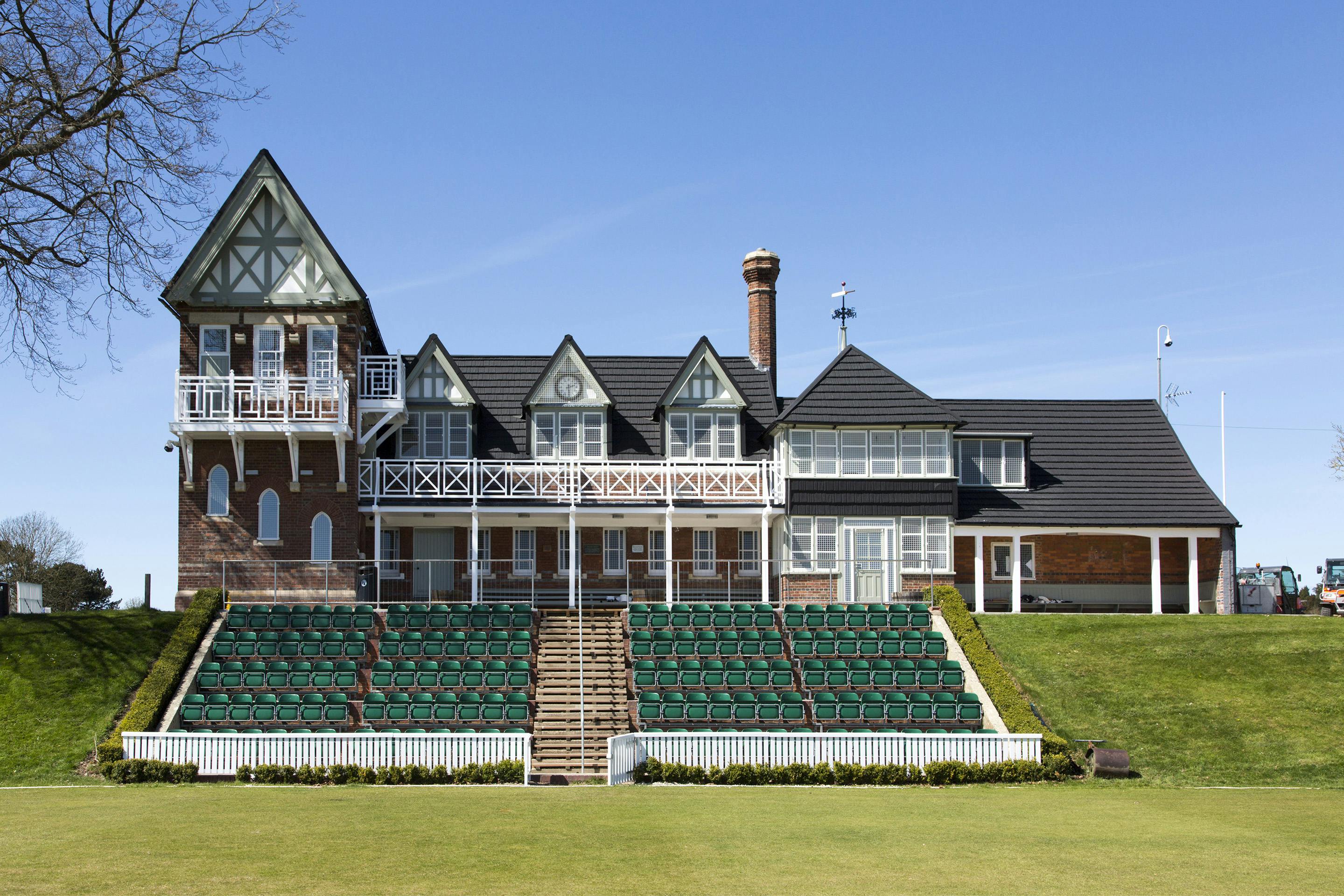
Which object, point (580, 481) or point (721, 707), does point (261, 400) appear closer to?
point (580, 481)

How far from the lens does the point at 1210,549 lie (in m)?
35.7

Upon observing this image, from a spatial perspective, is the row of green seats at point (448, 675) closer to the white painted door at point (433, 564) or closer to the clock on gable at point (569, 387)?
the white painted door at point (433, 564)

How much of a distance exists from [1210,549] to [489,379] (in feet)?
67.9

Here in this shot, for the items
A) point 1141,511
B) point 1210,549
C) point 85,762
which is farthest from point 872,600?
point 85,762

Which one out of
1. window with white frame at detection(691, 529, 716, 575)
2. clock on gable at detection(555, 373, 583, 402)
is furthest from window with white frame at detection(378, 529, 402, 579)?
window with white frame at detection(691, 529, 716, 575)

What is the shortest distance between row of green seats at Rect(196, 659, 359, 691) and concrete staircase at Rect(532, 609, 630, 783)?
13.2 feet

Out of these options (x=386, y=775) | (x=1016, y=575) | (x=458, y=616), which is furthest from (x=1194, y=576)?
(x=386, y=775)

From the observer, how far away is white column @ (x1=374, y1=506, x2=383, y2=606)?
31.1 m

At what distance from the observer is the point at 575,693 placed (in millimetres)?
27016

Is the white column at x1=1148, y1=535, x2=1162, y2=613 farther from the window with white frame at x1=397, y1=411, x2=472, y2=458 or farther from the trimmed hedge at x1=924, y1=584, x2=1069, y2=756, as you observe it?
the window with white frame at x1=397, y1=411, x2=472, y2=458

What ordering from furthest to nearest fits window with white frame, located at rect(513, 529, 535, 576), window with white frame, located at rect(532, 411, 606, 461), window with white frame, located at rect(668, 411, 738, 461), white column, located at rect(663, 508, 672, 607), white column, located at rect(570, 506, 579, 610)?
window with white frame, located at rect(668, 411, 738, 461) → window with white frame, located at rect(532, 411, 606, 461) → window with white frame, located at rect(513, 529, 535, 576) → white column, located at rect(663, 508, 672, 607) → white column, located at rect(570, 506, 579, 610)

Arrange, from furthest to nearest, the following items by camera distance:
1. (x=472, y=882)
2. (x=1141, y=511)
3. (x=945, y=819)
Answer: (x=1141, y=511)
(x=945, y=819)
(x=472, y=882)

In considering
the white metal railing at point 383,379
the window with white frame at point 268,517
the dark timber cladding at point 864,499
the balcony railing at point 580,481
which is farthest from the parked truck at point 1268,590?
the window with white frame at point 268,517

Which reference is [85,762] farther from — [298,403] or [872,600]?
[872,600]
